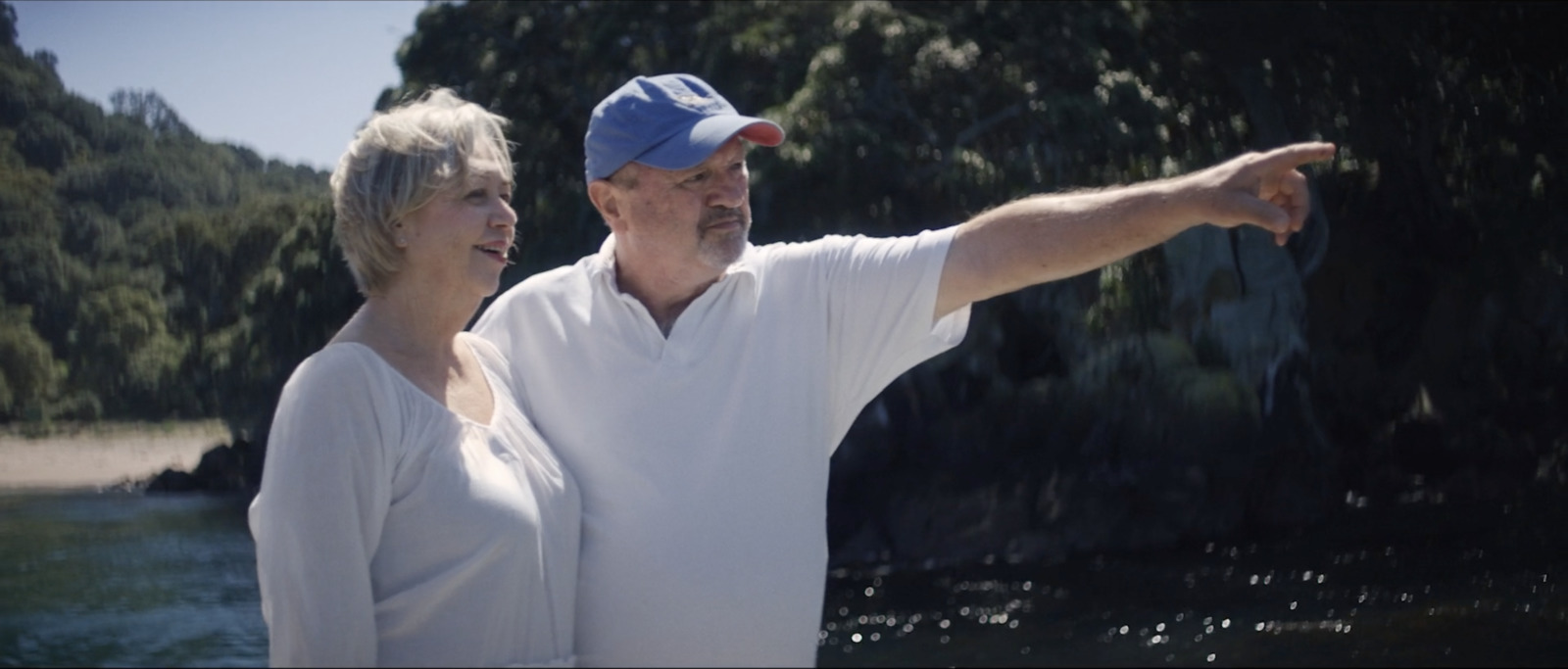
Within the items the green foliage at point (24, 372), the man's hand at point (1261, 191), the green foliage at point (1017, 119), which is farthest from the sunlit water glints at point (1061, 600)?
the man's hand at point (1261, 191)

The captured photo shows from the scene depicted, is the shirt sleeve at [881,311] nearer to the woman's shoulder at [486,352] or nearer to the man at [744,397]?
the man at [744,397]

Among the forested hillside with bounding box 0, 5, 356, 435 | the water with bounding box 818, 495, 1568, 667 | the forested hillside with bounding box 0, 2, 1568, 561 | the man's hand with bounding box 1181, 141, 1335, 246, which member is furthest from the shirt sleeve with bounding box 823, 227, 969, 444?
the forested hillside with bounding box 0, 2, 1568, 561

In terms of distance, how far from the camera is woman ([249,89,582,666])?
2168 mm

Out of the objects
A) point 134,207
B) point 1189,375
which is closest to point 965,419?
point 1189,375

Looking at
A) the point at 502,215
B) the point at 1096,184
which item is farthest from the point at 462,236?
the point at 1096,184

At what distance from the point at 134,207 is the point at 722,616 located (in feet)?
18.9

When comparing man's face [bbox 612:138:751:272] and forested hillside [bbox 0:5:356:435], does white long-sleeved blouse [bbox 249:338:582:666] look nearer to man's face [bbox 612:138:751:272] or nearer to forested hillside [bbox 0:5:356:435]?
man's face [bbox 612:138:751:272]

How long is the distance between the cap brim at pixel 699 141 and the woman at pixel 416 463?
33 cm

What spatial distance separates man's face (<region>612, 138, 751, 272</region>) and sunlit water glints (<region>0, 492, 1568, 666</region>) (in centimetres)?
589

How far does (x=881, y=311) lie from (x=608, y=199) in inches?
24.0

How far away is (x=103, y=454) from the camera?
772 cm

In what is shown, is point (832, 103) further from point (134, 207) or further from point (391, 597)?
point (391, 597)

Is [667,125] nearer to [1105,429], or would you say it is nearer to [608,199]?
[608,199]

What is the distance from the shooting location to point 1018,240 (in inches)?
99.3
